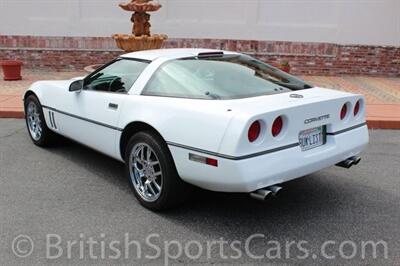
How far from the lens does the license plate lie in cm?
353

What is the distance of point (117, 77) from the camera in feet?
14.6

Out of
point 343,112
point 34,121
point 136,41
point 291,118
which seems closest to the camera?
point 291,118

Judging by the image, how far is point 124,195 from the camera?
423cm

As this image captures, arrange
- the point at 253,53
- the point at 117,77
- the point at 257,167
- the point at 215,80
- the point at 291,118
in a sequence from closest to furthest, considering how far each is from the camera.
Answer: the point at 257,167, the point at 291,118, the point at 215,80, the point at 117,77, the point at 253,53

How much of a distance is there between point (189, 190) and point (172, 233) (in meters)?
0.40

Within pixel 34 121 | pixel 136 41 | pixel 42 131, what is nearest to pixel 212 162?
pixel 42 131

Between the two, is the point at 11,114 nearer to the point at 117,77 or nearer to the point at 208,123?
the point at 117,77

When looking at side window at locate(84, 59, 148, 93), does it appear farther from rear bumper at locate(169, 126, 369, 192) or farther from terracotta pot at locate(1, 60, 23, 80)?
terracotta pot at locate(1, 60, 23, 80)

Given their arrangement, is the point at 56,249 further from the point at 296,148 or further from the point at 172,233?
the point at 296,148

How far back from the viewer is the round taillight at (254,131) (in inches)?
126

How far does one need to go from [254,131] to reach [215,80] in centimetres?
83

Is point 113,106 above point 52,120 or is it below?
above

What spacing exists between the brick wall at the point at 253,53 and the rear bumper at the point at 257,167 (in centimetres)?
911

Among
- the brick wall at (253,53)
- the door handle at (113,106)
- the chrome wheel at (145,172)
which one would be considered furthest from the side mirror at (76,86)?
the brick wall at (253,53)
